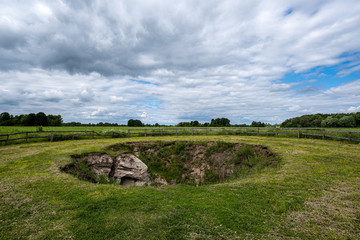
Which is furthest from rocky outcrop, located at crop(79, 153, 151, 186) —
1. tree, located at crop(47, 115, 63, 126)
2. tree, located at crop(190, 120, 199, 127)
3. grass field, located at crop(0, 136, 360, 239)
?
tree, located at crop(47, 115, 63, 126)

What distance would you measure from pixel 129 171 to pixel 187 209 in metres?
10.7

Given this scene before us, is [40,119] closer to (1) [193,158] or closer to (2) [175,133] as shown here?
(2) [175,133]

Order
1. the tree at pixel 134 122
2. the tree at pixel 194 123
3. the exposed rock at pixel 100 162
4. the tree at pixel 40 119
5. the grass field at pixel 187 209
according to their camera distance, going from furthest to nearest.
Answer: the tree at pixel 134 122 → the tree at pixel 194 123 → the tree at pixel 40 119 → the exposed rock at pixel 100 162 → the grass field at pixel 187 209

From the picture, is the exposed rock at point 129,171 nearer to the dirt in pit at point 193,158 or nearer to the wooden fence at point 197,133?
the dirt in pit at point 193,158

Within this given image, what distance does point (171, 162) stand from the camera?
16484mm

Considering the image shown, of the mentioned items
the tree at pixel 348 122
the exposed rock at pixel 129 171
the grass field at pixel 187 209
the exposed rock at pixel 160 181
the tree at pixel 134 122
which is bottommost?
the exposed rock at pixel 160 181

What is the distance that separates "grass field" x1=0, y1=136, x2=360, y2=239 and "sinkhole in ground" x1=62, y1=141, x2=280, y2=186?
462cm

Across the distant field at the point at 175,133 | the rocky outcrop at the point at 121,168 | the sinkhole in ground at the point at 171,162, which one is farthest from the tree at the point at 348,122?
the rocky outcrop at the point at 121,168

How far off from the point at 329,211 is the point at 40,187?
8.89m

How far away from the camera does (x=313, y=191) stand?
538 cm

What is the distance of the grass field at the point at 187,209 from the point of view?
3517 mm

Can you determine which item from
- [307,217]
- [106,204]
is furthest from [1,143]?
[307,217]

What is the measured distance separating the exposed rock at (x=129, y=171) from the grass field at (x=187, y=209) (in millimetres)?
6739

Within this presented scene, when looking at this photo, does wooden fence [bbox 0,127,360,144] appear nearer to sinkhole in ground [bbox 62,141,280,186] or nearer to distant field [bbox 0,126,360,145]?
distant field [bbox 0,126,360,145]
